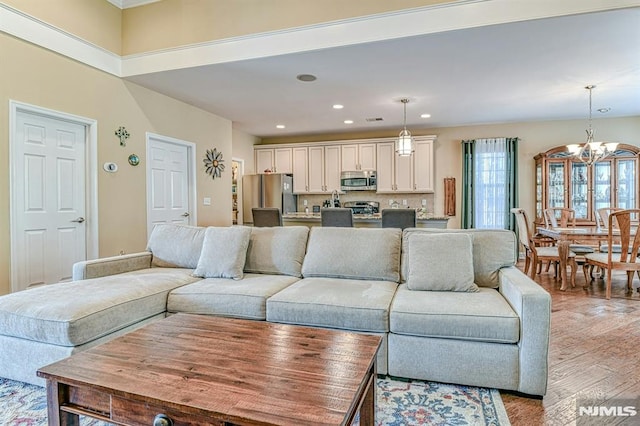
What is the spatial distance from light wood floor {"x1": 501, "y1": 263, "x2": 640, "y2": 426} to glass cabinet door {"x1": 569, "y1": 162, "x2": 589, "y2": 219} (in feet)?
7.82

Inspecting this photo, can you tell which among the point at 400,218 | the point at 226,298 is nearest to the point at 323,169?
the point at 400,218

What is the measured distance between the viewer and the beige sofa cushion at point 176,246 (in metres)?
3.34

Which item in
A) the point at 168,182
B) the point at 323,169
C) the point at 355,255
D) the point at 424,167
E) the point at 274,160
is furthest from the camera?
the point at 274,160

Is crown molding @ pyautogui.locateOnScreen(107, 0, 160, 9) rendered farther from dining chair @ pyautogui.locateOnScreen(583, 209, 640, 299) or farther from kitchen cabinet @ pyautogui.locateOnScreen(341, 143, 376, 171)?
dining chair @ pyautogui.locateOnScreen(583, 209, 640, 299)

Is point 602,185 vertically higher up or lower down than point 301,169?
lower down

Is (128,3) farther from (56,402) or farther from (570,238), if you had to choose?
(570,238)

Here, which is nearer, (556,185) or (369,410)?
(369,410)

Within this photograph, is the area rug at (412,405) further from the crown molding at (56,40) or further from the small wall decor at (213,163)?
the small wall decor at (213,163)

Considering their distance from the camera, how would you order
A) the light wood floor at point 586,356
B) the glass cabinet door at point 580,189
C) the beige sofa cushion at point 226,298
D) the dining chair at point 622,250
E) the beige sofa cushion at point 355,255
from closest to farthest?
1. the light wood floor at point 586,356
2. the beige sofa cushion at point 226,298
3. the beige sofa cushion at point 355,255
4. the dining chair at point 622,250
5. the glass cabinet door at point 580,189

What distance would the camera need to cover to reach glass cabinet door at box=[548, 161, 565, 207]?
21.0ft

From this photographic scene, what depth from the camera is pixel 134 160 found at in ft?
15.2

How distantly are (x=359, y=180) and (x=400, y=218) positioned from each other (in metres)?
3.00

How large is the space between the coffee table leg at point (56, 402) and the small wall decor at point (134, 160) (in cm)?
370

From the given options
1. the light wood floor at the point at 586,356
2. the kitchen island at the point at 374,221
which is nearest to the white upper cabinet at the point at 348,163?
the kitchen island at the point at 374,221
